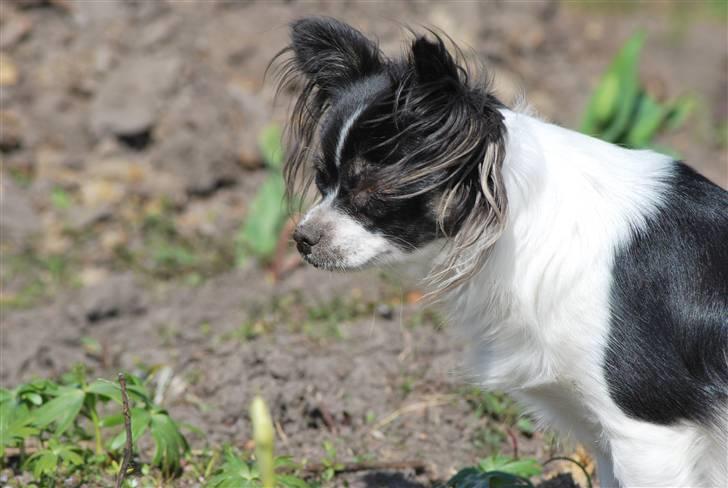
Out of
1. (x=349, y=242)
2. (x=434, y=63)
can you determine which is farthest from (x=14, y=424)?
(x=434, y=63)

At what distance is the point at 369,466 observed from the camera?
3.57 metres

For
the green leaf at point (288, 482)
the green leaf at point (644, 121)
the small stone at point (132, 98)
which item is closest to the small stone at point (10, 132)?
the small stone at point (132, 98)

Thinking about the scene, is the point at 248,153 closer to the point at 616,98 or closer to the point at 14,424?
the point at 616,98

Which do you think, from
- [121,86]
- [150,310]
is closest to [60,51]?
[121,86]

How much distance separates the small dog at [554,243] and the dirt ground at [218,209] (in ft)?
0.99

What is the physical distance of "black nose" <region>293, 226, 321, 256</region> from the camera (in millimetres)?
2959

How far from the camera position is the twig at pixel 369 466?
3512mm

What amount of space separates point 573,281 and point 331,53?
112 cm

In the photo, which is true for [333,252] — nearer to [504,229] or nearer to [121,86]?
[504,229]

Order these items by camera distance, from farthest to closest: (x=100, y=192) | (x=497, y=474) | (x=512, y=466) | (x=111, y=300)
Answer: (x=100, y=192)
(x=111, y=300)
(x=512, y=466)
(x=497, y=474)

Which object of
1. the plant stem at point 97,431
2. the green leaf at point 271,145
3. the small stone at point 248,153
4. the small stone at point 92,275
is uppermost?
the plant stem at point 97,431

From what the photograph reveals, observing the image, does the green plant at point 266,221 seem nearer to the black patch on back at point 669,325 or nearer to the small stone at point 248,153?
the small stone at point 248,153

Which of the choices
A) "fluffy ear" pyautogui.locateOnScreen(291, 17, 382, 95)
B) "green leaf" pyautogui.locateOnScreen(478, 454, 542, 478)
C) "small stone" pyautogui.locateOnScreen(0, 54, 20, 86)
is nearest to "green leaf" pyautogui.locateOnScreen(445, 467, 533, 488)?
"green leaf" pyautogui.locateOnScreen(478, 454, 542, 478)

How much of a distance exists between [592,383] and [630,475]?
1.03 ft
